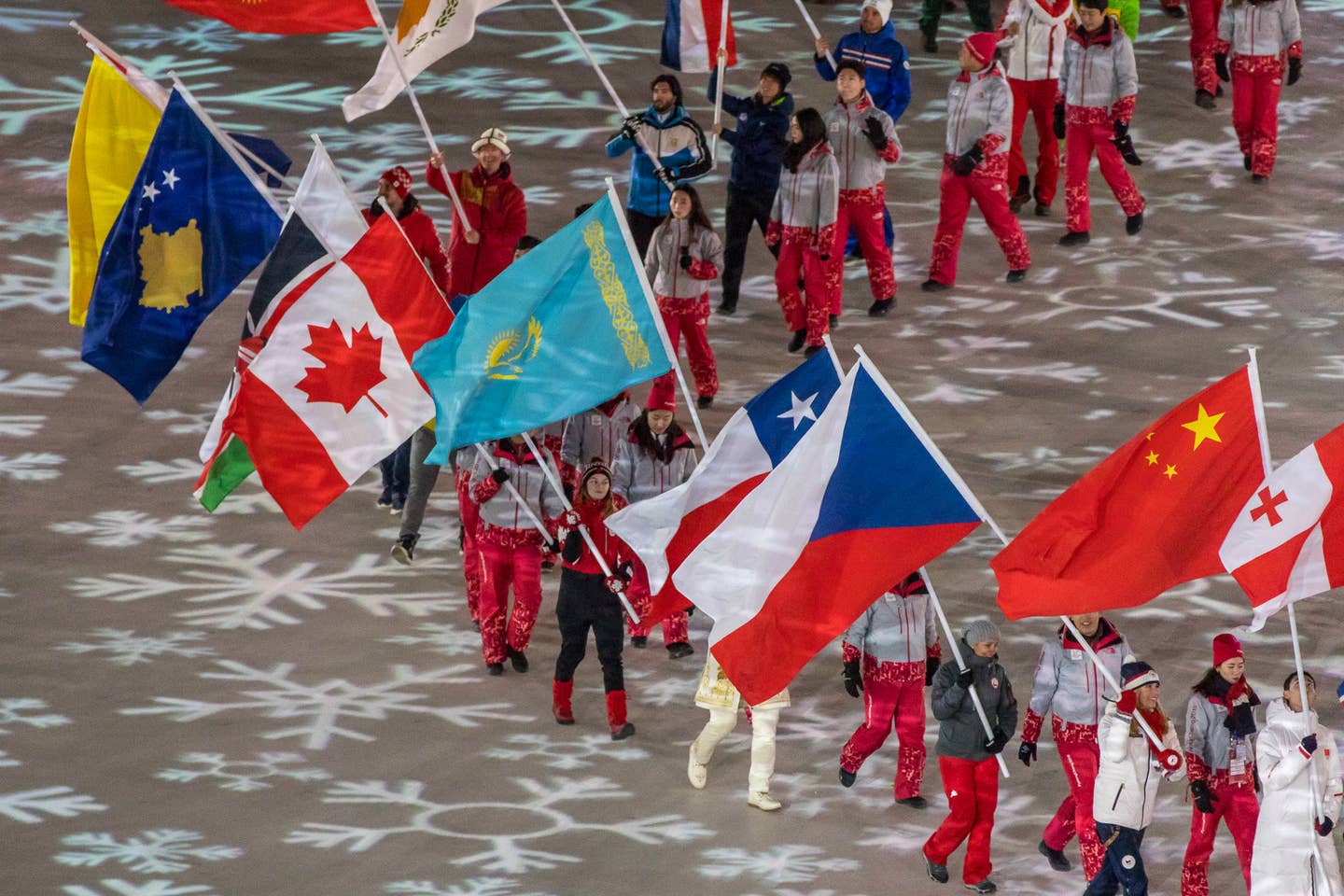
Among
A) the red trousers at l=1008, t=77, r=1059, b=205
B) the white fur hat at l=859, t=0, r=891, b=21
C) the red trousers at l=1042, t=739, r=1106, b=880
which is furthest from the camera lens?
the red trousers at l=1008, t=77, r=1059, b=205

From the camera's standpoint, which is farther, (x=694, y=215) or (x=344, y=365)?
(x=694, y=215)

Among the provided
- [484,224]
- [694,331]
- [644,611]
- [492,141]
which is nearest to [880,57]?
[694,331]

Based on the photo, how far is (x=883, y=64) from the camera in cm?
1686

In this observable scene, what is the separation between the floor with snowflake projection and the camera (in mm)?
11875

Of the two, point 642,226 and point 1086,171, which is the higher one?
point 1086,171

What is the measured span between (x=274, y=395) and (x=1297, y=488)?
4.92 metres

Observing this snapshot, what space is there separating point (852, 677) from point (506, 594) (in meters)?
2.16

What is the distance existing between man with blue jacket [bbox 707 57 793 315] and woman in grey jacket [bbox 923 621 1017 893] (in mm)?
5155

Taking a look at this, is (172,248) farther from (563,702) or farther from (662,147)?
(662,147)

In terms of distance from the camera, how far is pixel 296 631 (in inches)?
553

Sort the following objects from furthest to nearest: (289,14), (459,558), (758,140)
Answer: (758,140)
(459,558)
(289,14)

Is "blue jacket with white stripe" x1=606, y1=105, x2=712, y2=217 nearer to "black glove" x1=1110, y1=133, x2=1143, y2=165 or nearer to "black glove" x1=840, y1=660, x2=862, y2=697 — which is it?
"black glove" x1=1110, y1=133, x2=1143, y2=165

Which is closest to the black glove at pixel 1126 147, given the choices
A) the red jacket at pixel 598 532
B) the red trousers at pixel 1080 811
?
the red jacket at pixel 598 532

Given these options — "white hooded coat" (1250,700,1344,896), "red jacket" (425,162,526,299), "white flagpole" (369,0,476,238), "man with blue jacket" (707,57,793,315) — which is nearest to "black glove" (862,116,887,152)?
"man with blue jacket" (707,57,793,315)
